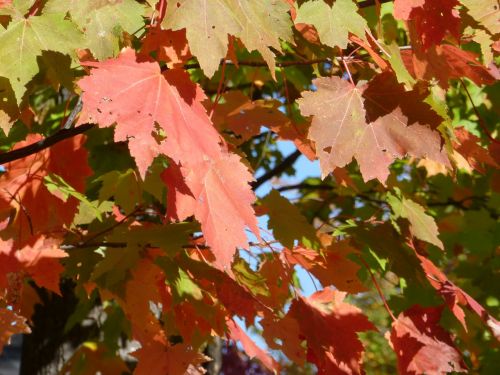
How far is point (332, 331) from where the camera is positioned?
227 centimetres

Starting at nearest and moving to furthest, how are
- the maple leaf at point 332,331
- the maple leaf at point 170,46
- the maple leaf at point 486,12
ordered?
the maple leaf at point 170,46, the maple leaf at point 486,12, the maple leaf at point 332,331

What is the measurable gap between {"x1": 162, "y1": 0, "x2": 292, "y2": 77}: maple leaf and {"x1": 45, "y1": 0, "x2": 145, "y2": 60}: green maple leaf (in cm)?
15

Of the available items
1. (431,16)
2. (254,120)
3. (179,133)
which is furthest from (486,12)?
(179,133)

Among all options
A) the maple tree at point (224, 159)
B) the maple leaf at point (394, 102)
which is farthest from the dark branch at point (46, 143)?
Result: the maple leaf at point (394, 102)

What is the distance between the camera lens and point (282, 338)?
2258 mm

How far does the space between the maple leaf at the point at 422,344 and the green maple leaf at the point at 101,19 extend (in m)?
1.29

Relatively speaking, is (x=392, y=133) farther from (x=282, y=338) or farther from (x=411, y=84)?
(x=282, y=338)

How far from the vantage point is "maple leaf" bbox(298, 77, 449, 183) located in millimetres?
1748

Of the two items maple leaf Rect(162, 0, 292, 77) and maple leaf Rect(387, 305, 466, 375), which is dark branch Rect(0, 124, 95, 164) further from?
maple leaf Rect(387, 305, 466, 375)

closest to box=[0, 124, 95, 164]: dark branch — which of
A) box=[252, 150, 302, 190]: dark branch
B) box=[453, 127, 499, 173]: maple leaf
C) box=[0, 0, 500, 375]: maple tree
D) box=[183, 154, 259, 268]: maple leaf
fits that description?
box=[0, 0, 500, 375]: maple tree

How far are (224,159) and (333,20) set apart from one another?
0.40 metres

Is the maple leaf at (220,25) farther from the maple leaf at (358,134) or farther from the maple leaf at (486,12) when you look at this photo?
the maple leaf at (486,12)

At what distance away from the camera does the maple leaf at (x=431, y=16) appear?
1824 millimetres

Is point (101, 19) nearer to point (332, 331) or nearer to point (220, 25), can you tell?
point (220, 25)
